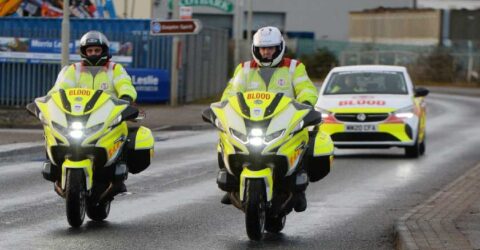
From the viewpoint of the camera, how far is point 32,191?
51.9 feet

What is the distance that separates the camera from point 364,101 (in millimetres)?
22906

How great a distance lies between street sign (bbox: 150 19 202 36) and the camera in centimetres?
3634

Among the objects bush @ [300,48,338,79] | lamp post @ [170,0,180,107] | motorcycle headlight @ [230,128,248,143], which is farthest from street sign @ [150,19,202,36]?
bush @ [300,48,338,79]

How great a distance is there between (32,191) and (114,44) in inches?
901

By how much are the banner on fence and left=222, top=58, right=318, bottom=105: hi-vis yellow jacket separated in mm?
25891

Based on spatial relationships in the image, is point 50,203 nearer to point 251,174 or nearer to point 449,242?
point 251,174

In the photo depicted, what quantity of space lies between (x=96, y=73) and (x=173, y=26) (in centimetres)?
2350

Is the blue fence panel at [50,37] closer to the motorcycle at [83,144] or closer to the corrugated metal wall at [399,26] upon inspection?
the motorcycle at [83,144]

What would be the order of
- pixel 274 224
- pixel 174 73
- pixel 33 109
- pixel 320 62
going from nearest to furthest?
pixel 274 224, pixel 33 109, pixel 174 73, pixel 320 62

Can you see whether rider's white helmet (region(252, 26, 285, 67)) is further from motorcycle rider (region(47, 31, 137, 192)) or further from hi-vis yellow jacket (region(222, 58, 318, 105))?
motorcycle rider (region(47, 31, 137, 192))

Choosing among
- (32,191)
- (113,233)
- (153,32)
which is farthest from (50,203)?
(153,32)

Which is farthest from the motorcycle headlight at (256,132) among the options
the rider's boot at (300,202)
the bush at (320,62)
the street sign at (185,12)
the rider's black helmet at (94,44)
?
the bush at (320,62)

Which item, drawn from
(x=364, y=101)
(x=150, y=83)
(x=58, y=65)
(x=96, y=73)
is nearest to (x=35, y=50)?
(x=58, y=65)

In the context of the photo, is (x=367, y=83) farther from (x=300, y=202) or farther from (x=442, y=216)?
(x=300, y=202)
